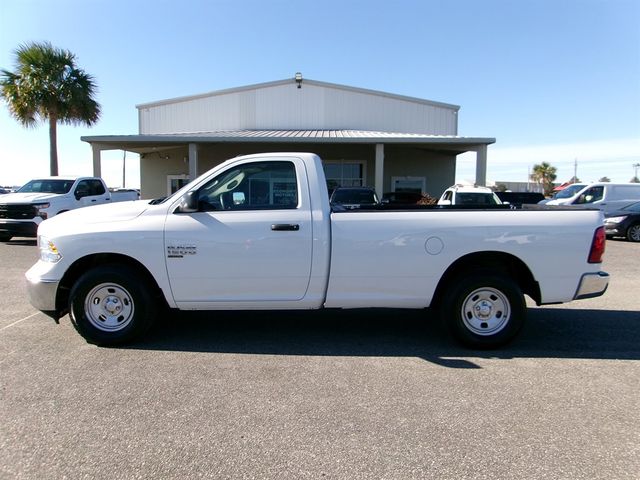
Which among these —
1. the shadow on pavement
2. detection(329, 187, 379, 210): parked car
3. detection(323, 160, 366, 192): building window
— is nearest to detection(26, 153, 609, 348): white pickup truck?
the shadow on pavement

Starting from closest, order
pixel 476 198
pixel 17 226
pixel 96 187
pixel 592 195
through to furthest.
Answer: pixel 17 226 < pixel 96 187 < pixel 476 198 < pixel 592 195

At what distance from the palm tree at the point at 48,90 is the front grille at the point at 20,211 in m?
10.9

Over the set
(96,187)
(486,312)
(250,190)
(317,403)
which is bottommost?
(317,403)

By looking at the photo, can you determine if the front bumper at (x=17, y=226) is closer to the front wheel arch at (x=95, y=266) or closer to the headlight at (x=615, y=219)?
the front wheel arch at (x=95, y=266)

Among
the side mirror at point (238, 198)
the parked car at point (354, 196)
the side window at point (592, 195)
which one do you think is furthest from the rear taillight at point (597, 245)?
the side window at point (592, 195)

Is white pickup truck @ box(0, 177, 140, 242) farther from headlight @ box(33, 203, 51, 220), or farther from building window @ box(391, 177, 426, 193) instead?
building window @ box(391, 177, 426, 193)

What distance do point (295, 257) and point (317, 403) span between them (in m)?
1.48

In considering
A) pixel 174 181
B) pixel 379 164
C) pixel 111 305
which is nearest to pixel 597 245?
pixel 111 305

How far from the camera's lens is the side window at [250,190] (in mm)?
4656

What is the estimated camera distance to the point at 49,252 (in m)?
4.61

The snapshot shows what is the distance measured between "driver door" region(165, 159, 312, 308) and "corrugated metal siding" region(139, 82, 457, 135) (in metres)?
21.8

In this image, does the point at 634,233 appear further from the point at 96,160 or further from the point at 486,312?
the point at 96,160

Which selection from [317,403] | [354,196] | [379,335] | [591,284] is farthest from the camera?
[354,196]

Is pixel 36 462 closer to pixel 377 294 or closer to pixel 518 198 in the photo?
pixel 377 294
